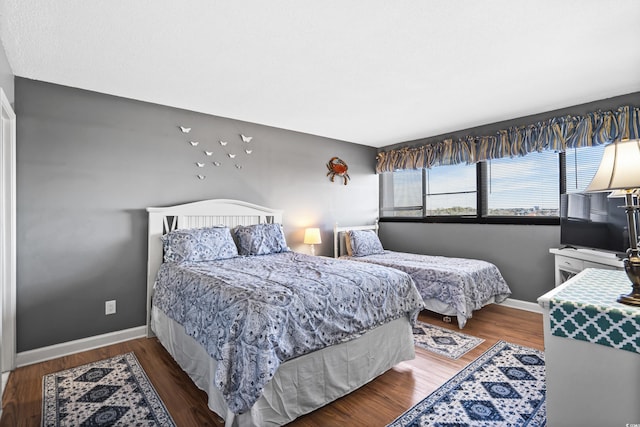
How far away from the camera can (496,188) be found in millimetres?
4219

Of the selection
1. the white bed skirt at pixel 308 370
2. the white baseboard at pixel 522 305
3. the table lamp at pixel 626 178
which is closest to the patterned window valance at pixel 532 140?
the white baseboard at pixel 522 305

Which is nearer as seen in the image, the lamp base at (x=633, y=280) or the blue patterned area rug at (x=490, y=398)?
the lamp base at (x=633, y=280)

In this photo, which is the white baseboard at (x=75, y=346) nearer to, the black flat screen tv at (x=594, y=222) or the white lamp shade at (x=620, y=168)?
the white lamp shade at (x=620, y=168)

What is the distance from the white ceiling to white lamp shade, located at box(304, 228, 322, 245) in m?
1.65

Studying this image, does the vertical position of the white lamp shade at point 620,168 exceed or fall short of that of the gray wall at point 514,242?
it exceeds it

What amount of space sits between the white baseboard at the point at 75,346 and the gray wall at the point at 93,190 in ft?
0.16

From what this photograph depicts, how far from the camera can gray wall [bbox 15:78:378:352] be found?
2.69 m

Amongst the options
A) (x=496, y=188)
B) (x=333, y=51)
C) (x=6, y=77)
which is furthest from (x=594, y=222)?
(x=6, y=77)

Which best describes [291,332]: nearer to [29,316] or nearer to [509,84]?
[29,316]

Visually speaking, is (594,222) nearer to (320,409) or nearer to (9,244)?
(320,409)

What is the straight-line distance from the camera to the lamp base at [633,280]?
1368 millimetres

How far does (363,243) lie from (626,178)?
3.41m

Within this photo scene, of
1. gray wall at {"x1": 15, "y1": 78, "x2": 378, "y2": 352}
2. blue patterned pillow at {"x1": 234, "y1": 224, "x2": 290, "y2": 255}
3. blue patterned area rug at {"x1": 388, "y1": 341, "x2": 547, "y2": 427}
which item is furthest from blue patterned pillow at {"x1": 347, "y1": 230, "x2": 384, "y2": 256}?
blue patterned area rug at {"x1": 388, "y1": 341, "x2": 547, "y2": 427}

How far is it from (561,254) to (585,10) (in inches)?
89.7
